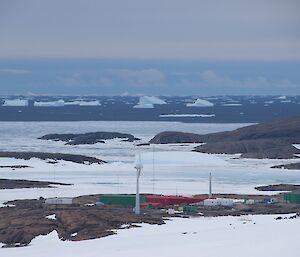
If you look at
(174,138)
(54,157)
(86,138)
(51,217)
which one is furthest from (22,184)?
(86,138)

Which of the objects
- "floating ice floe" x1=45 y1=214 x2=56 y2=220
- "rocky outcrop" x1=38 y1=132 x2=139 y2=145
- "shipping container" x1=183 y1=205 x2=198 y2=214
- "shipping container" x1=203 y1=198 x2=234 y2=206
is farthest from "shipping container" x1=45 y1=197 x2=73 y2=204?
"rocky outcrop" x1=38 y1=132 x2=139 y2=145

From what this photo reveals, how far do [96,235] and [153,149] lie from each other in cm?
3391

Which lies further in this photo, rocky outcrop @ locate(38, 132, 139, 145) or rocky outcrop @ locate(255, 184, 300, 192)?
rocky outcrop @ locate(38, 132, 139, 145)

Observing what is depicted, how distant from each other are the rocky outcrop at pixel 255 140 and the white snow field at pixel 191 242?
95.4ft

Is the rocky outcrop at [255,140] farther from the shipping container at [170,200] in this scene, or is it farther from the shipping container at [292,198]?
the shipping container at [170,200]

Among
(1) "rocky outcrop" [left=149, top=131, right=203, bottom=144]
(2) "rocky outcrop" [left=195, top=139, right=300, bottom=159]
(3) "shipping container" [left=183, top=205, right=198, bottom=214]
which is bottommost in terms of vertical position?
(3) "shipping container" [left=183, top=205, right=198, bottom=214]

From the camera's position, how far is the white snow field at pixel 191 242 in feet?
61.6

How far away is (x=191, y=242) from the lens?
2025 cm

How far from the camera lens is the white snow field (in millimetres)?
18781

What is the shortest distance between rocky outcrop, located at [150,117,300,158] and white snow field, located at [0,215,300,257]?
2908 cm

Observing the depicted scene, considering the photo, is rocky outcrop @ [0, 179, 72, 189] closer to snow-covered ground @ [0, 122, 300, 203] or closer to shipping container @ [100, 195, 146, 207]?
snow-covered ground @ [0, 122, 300, 203]

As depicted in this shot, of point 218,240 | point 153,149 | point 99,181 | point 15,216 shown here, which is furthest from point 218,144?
point 218,240

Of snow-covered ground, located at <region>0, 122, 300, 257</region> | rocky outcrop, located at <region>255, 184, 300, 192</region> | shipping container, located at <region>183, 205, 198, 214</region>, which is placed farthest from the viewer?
rocky outcrop, located at <region>255, 184, 300, 192</region>

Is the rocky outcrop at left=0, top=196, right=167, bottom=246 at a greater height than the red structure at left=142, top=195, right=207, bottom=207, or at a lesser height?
lesser
